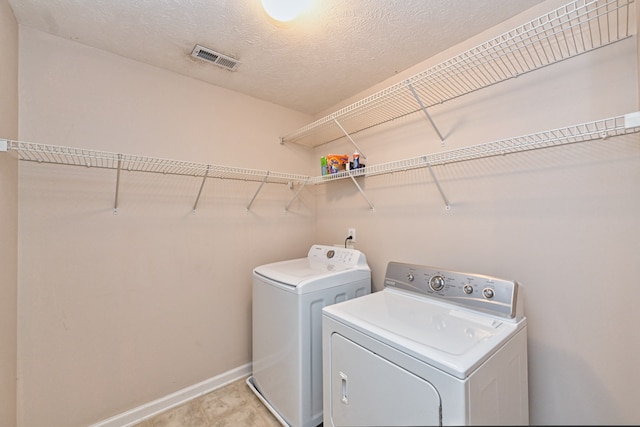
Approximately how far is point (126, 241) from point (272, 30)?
5.22 feet

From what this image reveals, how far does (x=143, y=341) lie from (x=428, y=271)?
1.90m

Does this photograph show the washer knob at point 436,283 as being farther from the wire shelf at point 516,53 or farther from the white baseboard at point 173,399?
the white baseboard at point 173,399

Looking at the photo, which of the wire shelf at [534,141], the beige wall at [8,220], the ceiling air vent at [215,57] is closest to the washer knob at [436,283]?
the wire shelf at [534,141]

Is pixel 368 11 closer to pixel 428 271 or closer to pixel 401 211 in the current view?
pixel 401 211

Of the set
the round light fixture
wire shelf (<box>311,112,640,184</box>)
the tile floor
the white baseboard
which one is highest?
the round light fixture

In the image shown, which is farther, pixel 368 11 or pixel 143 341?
pixel 143 341

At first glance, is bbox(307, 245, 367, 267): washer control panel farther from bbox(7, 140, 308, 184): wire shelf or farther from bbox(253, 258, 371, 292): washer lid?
bbox(7, 140, 308, 184): wire shelf

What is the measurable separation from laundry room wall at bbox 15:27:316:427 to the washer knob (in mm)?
1421

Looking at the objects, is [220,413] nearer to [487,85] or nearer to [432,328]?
[432,328]

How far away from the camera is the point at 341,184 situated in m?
2.37

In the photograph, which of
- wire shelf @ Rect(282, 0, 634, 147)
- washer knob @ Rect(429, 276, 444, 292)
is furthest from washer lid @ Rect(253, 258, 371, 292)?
wire shelf @ Rect(282, 0, 634, 147)

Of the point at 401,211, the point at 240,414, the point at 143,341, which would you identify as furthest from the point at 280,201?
the point at 240,414

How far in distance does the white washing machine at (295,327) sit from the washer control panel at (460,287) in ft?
1.18

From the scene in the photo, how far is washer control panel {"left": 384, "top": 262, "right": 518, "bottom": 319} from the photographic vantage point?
3.69 feet
